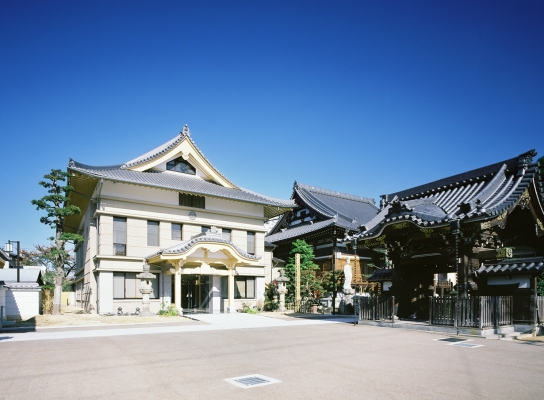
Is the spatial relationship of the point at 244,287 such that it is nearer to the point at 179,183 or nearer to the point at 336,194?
the point at 179,183

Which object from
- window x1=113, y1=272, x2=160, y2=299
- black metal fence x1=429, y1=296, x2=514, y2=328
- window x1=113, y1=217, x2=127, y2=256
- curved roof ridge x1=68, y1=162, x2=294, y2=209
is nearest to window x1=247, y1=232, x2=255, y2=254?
curved roof ridge x1=68, y1=162, x2=294, y2=209

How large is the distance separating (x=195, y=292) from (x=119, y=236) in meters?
6.45

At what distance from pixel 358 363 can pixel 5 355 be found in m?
8.30

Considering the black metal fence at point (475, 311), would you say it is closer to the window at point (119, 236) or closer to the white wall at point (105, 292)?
the white wall at point (105, 292)

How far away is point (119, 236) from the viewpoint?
25.2 m

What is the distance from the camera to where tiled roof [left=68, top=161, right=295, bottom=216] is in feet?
78.3

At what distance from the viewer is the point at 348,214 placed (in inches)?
1465

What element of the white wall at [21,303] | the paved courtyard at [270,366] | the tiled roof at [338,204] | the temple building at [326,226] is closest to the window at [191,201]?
the temple building at [326,226]

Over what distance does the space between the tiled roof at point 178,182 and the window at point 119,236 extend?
2.74 meters

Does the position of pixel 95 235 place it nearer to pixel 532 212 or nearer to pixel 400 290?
pixel 400 290

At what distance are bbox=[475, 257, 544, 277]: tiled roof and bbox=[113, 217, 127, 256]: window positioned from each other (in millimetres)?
19009

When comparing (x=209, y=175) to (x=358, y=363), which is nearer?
(x=358, y=363)

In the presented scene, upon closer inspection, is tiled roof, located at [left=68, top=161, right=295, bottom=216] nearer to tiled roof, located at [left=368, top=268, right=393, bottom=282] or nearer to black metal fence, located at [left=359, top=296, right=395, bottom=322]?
tiled roof, located at [left=368, top=268, right=393, bottom=282]

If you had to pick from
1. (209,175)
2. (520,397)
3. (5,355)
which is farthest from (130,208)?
(520,397)
